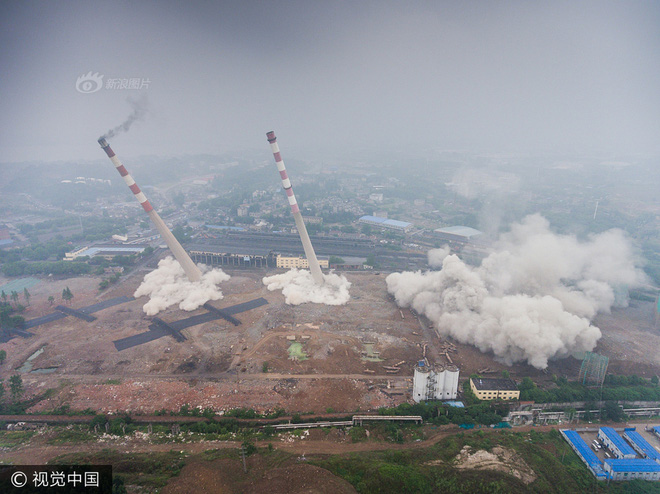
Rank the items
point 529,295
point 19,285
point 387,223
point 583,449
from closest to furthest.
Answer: point 583,449
point 529,295
point 19,285
point 387,223

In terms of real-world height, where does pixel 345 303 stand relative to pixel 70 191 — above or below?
below

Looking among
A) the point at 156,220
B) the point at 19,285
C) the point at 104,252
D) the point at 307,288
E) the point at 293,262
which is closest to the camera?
the point at 156,220

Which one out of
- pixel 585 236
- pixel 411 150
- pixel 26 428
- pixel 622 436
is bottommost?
pixel 26 428

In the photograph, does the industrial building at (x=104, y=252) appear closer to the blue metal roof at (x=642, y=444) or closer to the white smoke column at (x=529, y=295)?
the white smoke column at (x=529, y=295)

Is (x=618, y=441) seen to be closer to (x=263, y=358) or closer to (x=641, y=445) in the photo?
(x=641, y=445)

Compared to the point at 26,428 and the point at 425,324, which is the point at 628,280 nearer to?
the point at 425,324

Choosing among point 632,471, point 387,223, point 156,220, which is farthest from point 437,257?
point 156,220

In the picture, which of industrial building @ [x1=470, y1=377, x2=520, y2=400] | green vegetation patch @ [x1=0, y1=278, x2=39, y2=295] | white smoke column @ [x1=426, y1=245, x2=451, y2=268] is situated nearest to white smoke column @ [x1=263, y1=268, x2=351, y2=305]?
white smoke column @ [x1=426, y1=245, x2=451, y2=268]

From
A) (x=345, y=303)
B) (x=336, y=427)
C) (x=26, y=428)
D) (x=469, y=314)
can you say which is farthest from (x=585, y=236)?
(x=26, y=428)
